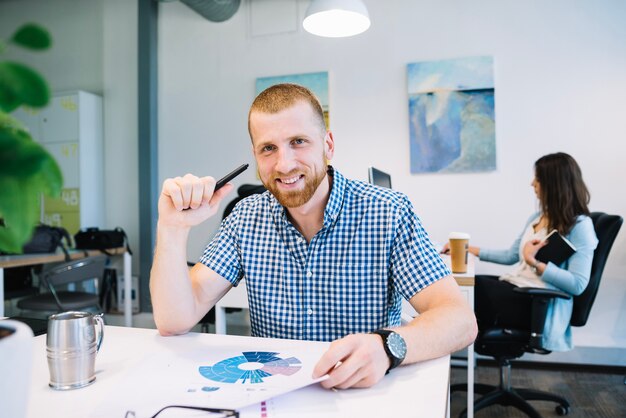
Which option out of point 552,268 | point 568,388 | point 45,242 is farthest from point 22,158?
point 45,242

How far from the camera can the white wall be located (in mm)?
3230

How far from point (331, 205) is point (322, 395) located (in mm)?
604

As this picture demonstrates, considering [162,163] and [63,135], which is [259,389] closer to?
[162,163]

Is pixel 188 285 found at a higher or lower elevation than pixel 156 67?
lower

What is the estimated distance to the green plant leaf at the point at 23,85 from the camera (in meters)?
0.39

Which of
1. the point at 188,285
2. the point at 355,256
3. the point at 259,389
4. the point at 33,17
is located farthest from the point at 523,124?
the point at 33,17

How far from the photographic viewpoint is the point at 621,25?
321 centimetres

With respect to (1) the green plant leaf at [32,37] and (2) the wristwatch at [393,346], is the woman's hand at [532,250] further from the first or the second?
(1) the green plant leaf at [32,37]

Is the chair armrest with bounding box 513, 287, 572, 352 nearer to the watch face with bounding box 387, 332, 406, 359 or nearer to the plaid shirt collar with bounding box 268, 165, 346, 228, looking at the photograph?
the plaid shirt collar with bounding box 268, 165, 346, 228

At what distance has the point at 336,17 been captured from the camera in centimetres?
273

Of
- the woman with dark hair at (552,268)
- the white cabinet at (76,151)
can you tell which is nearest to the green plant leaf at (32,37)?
the woman with dark hair at (552,268)

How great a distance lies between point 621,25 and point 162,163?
12.1ft

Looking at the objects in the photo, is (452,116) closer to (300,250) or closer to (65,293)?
(300,250)

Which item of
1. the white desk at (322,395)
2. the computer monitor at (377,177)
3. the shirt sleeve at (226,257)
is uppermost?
the computer monitor at (377,177)
